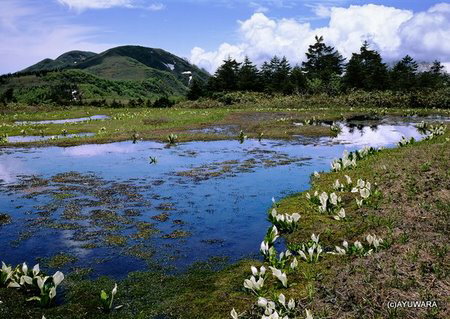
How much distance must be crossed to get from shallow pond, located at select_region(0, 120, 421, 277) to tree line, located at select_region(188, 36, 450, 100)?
152 feet

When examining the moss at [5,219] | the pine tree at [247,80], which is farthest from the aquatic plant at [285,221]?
the pine tree at [247,80]

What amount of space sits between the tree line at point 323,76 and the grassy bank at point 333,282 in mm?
60522

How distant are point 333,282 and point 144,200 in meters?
8.73

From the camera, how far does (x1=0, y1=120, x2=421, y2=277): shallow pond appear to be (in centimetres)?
952

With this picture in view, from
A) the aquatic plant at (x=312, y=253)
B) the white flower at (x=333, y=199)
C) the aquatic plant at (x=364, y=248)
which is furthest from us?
the white flower at (x=333, y=199)

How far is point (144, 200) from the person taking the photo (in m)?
13.9

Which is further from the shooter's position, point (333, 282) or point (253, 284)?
point (253, 284)

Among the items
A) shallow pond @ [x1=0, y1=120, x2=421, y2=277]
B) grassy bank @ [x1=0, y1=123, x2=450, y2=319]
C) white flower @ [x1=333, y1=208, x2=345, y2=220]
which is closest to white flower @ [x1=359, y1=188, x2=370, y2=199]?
grassy bank @ [x1=0, y1=123, x2=450, y2=319]

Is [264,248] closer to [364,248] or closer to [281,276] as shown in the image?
[281,276]

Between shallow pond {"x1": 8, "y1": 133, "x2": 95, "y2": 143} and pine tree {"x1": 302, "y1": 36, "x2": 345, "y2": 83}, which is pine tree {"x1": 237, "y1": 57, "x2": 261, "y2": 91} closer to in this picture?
pine tree {"x1": 302, "y1": 36, "x2": 345, "y2": 83}

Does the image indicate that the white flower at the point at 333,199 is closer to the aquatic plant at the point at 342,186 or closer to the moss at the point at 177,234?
the aquatic plant at the point at 342,186

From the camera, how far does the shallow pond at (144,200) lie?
9516 millimetres

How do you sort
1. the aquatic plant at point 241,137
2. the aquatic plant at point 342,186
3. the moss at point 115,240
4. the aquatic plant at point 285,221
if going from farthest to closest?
1. the aquatic plant at point 241,137
2. the aquatic plant at point 342,186
3. the aquatic plant at point 285,221
4. the moss at point 115,240

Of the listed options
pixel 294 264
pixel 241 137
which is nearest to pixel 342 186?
pixel 294 264
